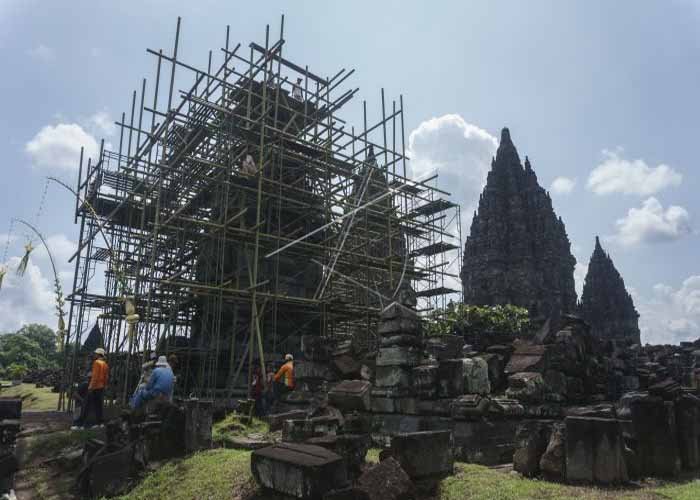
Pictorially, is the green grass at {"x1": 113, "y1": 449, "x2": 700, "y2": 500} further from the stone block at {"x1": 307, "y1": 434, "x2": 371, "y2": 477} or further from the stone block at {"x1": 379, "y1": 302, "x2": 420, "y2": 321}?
the stone block at {"x1": 379, "y1": 302, "x2": 420, "y2": 321}

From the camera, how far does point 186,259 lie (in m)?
19.2

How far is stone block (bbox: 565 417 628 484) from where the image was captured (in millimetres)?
5051

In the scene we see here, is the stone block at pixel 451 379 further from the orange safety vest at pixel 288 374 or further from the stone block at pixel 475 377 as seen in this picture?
the orange safety vest at pixel 288 374

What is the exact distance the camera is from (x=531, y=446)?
5496 millimetres

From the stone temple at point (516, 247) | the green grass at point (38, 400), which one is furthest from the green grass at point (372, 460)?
the stone temple at point (516, 247)

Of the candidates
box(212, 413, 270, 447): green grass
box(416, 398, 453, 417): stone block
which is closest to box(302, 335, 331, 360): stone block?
box(212, 413, 270, 447): green grass

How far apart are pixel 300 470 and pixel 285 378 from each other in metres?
6.72

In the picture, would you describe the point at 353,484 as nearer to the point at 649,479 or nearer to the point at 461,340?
the point at 649,479

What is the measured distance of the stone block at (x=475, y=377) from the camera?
294 inches

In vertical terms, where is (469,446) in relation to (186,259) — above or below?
below

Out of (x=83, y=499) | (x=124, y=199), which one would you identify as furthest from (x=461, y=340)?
(x=124, y=199)

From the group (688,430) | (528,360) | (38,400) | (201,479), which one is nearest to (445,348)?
(528,360)

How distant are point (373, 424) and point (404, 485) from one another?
3.48 meters

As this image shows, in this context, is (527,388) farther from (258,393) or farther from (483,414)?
(258,393)
